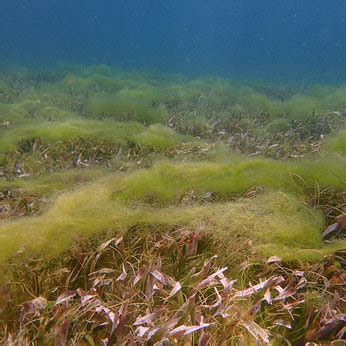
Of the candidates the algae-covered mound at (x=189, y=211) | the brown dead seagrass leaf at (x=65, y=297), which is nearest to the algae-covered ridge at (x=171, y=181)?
the algae-covered mound at (x=189, y=211)

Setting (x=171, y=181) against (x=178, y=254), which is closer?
(x=178, y=254)

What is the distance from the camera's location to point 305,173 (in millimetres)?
3102

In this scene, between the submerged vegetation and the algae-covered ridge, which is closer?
the submerged vegetation

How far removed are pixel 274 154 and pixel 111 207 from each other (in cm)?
302

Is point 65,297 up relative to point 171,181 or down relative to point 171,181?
down

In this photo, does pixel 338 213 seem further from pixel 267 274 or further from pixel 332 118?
pixel 332 118

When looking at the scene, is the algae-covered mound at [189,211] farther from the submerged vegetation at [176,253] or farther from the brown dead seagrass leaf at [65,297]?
the brown dead seagrass leaf at [65,297]

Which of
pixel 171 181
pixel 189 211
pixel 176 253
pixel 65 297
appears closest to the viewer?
pixel 65 297

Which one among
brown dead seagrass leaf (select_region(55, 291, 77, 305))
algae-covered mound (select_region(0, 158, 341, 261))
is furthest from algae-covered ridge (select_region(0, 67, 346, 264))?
brown dead seagrass leaf (select_region(55, 291, 77, 305))

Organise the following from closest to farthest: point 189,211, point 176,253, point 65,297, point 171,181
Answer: point 65,297 → point 176,253 → point 189,211 → point 171,181

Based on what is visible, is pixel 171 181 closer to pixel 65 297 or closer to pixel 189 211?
pixel 189 211

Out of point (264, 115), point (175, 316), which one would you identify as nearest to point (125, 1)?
point (264, 115)

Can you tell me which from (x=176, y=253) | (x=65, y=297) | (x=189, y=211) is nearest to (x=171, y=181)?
(x=189, y=211)

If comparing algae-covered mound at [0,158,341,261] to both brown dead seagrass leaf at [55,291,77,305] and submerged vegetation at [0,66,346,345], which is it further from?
brown dead seagrass leaf at [55,291,77,305]
